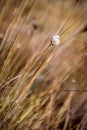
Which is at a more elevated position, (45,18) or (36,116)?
(45,18)

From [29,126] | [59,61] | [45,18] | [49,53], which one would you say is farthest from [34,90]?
[45,18]

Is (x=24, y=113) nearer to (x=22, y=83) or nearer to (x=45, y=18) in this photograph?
(x=22, y=83)

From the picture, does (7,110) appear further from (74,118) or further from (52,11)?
(52,11)

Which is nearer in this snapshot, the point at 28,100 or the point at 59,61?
the point at 28,100

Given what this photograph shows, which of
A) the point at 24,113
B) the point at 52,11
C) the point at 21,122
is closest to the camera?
the point at 21,122

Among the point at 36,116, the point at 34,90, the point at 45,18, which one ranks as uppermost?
the point at 45,18

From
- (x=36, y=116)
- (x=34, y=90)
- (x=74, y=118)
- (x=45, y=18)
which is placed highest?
(x=45, y=18)

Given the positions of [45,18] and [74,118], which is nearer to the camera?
[74,118]

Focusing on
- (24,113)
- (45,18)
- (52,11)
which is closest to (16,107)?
(24,113)

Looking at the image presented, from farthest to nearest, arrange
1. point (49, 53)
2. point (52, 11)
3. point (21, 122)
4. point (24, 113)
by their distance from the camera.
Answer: point (52, 11) → point (24, 113) → point (21, 122) → point (49, 53)
